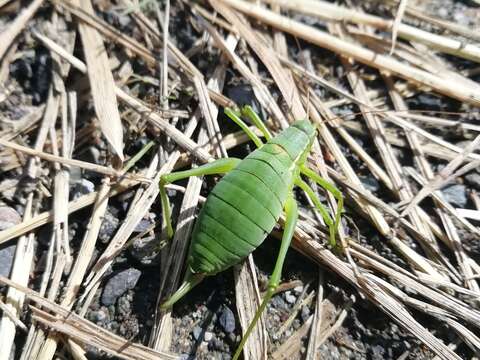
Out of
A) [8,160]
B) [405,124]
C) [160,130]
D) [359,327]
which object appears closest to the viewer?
[359,327]

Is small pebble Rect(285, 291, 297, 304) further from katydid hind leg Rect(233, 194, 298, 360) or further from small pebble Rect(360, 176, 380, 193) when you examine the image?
small pebble Rect(360, 176, 380, 193)

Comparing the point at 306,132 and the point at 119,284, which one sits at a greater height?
the point at 306,132

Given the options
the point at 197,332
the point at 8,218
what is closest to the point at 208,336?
the point at 197,332

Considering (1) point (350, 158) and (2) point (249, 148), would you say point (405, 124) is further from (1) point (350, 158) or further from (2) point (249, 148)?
(2) point (249, 148)

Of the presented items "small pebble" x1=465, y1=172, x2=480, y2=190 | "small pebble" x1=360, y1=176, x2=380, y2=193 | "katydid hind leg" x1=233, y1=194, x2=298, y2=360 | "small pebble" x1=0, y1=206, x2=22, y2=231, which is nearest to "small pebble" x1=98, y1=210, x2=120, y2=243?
"small pebble" x1=0, y1=206, x2=22, y2=231

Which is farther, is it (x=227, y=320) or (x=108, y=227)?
(x=108, y=227)

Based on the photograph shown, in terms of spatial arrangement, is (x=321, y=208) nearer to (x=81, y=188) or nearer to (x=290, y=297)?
(x=290, y=297)

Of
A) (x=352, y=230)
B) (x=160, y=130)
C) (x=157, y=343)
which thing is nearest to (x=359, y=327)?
(x=352, y=230)
